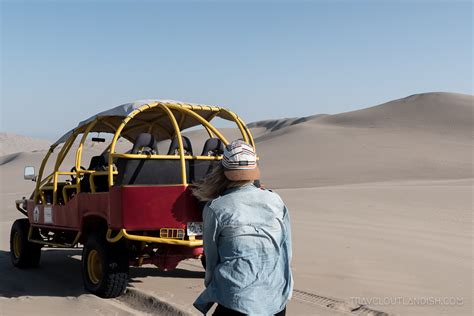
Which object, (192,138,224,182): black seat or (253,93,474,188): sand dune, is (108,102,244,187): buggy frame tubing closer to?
(192,138,224,182): black seat

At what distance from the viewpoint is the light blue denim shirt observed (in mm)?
3068

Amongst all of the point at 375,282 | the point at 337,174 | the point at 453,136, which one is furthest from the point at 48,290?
the point at 453,136

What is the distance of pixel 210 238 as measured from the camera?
10.2 feet

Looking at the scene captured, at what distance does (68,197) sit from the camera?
8.73m

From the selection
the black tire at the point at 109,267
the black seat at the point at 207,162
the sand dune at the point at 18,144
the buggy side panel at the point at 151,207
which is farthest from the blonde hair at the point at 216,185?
the sand dune at the point at 18,144

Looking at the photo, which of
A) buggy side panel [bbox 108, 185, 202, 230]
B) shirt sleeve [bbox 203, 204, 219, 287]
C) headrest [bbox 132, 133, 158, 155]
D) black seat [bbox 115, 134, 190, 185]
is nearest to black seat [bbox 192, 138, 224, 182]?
black seat [bbox 115, 134, 190, 185]

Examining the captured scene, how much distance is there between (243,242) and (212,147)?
4.52 m

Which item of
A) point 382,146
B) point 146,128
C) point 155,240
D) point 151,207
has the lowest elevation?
point 382,146

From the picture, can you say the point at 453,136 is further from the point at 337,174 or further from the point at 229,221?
the point at 229,221

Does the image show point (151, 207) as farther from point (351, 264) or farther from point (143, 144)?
point (351, 264)

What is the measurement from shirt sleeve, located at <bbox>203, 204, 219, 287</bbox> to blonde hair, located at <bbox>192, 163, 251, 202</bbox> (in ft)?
0.36

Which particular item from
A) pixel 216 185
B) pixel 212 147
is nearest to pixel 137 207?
pixel 212 147

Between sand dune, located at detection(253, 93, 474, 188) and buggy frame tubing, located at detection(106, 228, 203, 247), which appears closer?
buggy frame tubing, located at detection(106, 228, 203, 247)

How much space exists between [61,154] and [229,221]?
5976 mm
